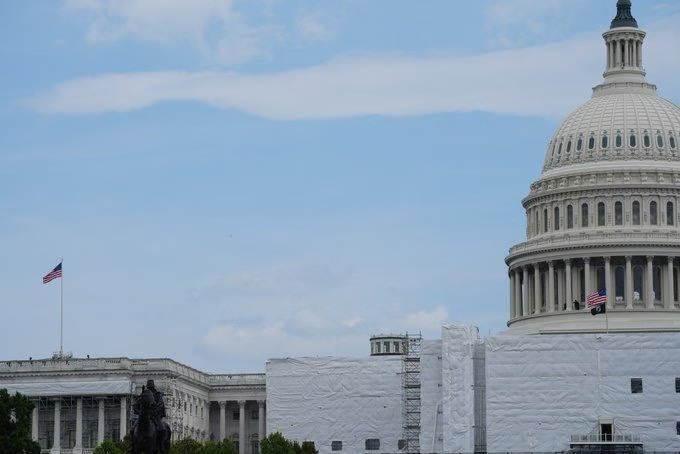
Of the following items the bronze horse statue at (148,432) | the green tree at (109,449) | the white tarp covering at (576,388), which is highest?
the white tarp covering at (576,388)

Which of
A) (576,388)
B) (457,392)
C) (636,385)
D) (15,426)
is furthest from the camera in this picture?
(457,392)

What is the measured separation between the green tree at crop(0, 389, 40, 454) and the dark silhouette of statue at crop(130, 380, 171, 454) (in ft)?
165

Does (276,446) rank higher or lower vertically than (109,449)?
higher

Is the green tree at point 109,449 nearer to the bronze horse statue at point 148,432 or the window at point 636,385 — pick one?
the window at point 636,385

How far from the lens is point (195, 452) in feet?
648

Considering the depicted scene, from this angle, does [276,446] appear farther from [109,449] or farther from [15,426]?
[15,426]

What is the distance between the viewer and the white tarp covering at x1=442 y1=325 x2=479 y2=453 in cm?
19750

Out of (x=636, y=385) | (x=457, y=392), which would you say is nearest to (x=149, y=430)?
(x=457, y=392)

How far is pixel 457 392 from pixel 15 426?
154 ft

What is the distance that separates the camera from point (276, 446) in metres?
196

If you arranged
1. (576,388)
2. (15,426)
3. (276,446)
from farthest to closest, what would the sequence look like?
(576,388), (276,446), (15,426)

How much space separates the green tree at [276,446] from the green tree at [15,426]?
1186 inches

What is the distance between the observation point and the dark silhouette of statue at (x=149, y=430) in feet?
374

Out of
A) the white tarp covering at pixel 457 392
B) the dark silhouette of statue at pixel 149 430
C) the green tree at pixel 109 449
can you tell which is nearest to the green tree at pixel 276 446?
the green tree at pixel 109 449
